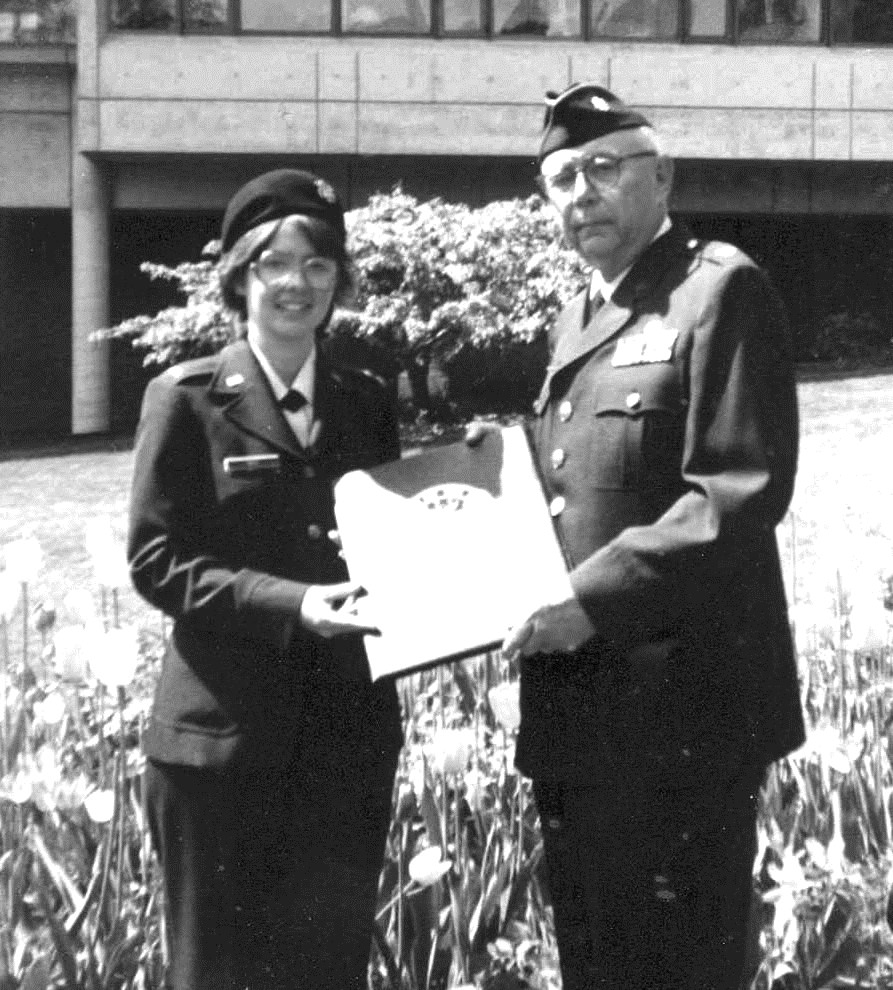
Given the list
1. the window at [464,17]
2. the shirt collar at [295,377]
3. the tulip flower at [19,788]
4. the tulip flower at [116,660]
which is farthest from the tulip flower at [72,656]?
the window at [464,17]

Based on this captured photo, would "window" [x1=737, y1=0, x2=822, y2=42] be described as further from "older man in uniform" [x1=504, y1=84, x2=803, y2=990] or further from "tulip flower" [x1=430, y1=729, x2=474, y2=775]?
"older man in uniform" [x1=504, y1=84, x2=803, y2=990]

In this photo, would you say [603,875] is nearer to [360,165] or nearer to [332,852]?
[332,852]

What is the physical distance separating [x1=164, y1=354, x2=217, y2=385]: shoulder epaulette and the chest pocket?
1.99 feet

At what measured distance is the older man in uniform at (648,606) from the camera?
2920 millimetres

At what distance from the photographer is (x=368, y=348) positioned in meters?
15.6

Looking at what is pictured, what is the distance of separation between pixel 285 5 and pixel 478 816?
17.0 metres

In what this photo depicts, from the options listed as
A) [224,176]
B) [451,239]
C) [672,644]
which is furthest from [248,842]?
[224,176]

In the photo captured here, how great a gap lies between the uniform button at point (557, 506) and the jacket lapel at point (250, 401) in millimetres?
405

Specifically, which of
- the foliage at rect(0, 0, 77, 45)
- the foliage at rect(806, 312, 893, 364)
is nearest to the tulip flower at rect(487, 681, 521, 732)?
the foliage at rect(806, 312, 893, 364)

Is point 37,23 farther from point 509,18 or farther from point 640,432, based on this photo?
point 640,432

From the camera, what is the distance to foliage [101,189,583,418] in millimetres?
14961

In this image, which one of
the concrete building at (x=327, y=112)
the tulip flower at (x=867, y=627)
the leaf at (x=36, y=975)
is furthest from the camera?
the concrete building at (x=327, y=112)

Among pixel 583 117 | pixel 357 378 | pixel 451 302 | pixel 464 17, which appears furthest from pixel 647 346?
pixel 464 17

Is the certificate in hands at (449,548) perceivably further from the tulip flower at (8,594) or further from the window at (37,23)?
the window at (37,23)
